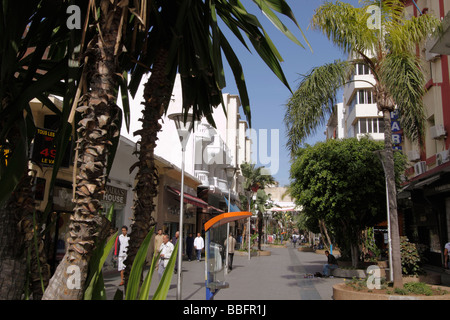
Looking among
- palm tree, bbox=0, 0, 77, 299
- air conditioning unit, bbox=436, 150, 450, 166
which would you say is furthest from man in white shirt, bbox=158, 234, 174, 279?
air conditioning unit, bbox=436, 150, 450, 166

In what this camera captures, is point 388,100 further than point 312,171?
No


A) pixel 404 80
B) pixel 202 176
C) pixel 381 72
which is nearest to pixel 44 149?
pixel 381 72

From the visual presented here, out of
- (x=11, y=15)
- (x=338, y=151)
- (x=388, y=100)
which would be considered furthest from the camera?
(x=338, y=151)

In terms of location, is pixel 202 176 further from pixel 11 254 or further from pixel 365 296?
pixel 11 254

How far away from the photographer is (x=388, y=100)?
11391 mm

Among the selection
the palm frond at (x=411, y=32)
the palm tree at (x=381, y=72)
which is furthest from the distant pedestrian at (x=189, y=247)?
the palm frond at (x=411, y=32)

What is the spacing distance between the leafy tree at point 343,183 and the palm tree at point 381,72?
3.64 meters

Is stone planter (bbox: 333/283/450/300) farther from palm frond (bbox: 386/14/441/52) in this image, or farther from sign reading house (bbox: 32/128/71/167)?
sign reading house (bbox: 32/128/71/167)

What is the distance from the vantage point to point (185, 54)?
14.1 ft

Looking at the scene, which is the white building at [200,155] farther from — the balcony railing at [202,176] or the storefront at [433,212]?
the storefront at [433,212]

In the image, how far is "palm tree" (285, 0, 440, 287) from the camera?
10797 mm
